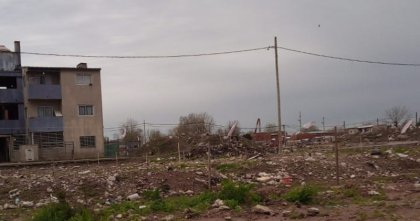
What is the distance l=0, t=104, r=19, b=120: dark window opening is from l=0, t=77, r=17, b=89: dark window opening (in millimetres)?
1767

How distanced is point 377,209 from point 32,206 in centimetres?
963

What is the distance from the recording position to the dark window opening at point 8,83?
48.3 metres

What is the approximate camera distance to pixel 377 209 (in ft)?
39.1

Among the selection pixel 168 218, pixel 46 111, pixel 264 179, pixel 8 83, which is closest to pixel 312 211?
pixel 168 218

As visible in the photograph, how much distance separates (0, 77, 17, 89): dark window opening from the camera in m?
48.3

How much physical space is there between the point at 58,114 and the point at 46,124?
5.25 ft

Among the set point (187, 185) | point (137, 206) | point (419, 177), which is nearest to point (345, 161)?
point (419, 177)

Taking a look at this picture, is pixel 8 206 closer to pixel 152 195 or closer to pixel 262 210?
pixel 152 195

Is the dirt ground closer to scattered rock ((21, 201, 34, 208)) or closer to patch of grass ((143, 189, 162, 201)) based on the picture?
scattered rock ((21, 201, 34, 208))

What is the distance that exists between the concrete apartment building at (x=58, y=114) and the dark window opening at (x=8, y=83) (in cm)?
99

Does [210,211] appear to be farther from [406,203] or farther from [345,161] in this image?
[345,161]

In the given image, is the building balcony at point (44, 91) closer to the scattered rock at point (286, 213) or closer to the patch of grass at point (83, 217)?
the patch of grass at point (83, 217)

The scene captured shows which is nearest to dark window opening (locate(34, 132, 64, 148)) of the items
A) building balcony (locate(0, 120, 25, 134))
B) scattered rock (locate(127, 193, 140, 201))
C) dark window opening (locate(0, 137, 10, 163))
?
building balcony (locate(0, 120, 25, 134))

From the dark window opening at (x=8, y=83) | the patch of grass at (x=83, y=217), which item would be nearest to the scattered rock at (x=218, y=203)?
the patch of grass at (x=83, y=217)
